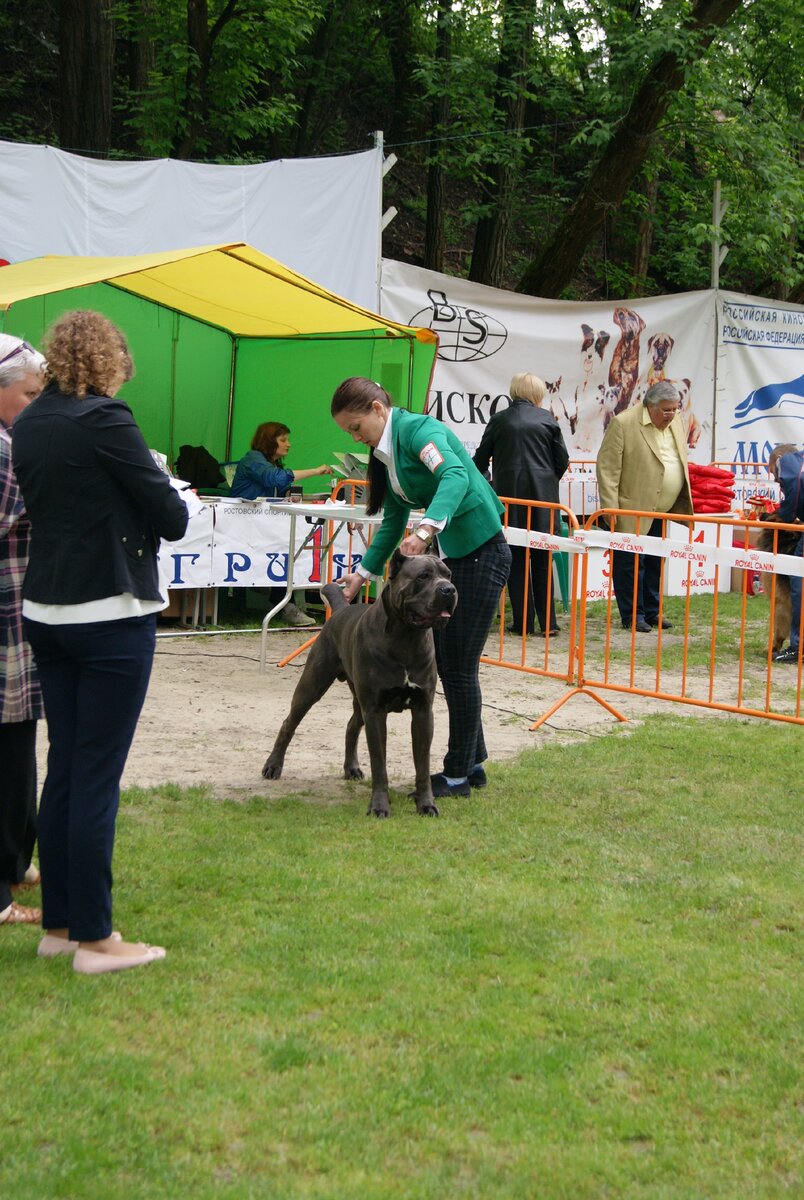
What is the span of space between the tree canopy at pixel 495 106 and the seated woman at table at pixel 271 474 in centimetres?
472

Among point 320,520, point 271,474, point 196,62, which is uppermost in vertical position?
point 196,62

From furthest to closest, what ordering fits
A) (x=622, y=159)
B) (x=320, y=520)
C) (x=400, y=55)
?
(x=400, y=55) < (x=622, y=159) < (x=320, y=520)

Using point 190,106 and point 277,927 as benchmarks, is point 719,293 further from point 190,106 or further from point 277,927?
point 277,927

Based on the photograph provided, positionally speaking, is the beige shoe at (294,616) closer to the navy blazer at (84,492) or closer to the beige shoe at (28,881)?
the beige shoe at (28,881)

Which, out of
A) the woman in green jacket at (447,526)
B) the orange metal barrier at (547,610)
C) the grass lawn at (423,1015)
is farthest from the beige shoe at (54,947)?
the orange metal barrier at (547,610)

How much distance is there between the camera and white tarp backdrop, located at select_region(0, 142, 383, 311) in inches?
395

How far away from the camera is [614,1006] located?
139 inches

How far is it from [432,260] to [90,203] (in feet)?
23.5

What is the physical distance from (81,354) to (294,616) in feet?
23.4

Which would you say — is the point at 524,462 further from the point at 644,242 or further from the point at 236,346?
the point at 644,242

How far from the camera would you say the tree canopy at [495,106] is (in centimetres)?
1378

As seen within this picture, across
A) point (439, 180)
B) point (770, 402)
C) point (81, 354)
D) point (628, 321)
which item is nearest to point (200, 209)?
point (628, 321)

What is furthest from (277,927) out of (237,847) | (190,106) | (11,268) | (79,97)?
(190,106)

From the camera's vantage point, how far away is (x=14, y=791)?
4.10 metres
